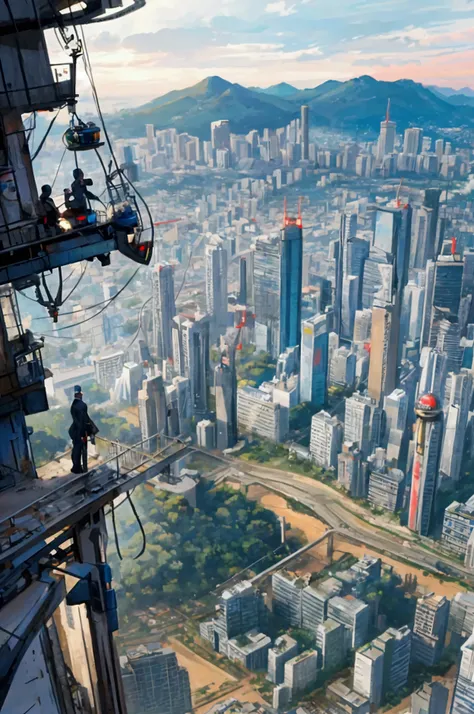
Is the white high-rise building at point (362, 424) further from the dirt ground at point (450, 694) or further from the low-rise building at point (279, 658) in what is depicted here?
the low-rise building at point (279, 658)

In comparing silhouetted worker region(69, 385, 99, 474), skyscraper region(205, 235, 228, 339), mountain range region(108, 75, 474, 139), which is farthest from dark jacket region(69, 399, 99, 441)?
mountain range region(108, 75, 474, 139)

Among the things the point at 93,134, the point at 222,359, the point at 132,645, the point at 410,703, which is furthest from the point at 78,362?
the point at 93,134

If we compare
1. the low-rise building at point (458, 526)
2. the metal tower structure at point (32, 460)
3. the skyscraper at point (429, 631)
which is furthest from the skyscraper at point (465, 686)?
the metal tower structure at point (32, 460)

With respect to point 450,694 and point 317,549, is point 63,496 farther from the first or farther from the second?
point 317,549

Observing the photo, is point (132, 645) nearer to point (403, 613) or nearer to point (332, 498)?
point (403, 613)

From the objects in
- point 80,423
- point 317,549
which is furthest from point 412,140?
point 80,423

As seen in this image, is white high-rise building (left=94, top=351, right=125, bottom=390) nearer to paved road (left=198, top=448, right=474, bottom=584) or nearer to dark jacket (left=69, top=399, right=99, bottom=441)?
paved road (left=198, top=448, right=474, bottom=584)
